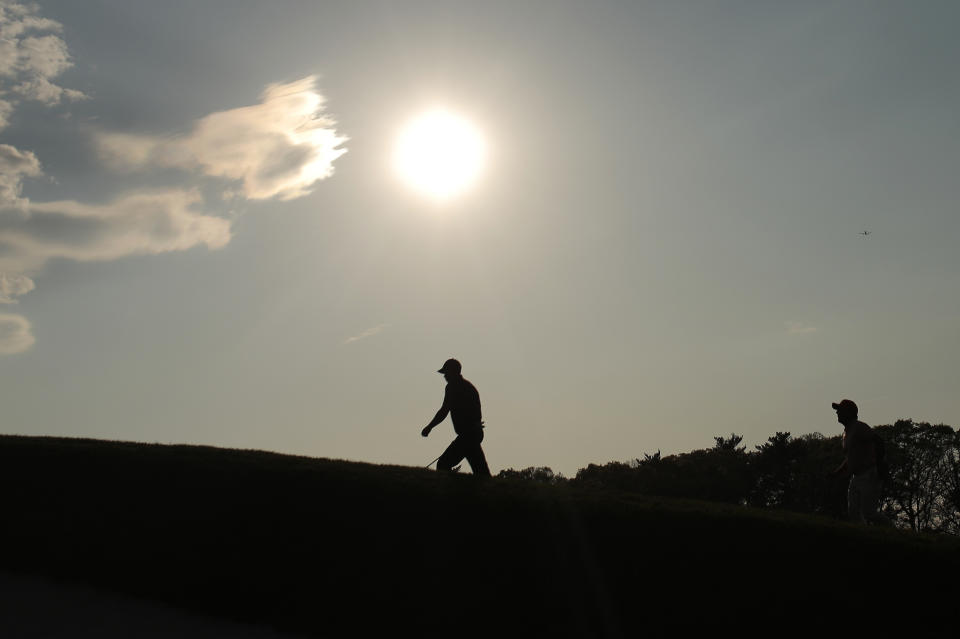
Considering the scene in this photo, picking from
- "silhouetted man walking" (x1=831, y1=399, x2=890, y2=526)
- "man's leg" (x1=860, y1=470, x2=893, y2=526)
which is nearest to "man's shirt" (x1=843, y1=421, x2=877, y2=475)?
"silhouetted man walking" (x1=831, y1=399, x2=890, y2=526)

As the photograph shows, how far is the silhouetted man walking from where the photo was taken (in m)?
11.9

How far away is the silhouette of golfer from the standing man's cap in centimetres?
7

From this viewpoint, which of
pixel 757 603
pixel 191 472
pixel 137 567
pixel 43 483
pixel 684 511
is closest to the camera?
pixel 757 603

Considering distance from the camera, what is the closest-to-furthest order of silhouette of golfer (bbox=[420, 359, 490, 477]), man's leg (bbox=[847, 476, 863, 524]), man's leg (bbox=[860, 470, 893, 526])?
man's leg (bbox=[860, 470, 893, 526])
man's leg (bbox=[847, 476, 863, 524])
silhouette of golfer (bbox=[420, 359, 490, 477])

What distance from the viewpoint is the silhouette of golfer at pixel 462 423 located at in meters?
12.2

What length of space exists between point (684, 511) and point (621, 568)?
995 millimetres

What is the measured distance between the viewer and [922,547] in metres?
8.18

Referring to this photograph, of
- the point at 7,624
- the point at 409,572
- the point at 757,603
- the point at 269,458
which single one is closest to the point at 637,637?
the point at 757,603

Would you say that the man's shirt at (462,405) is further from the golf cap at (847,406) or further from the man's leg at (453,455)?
the golf cap at (847,406)

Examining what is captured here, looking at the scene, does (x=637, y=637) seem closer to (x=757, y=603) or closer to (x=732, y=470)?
(x=757, y=603)

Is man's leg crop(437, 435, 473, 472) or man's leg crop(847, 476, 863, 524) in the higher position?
man's leg crop(437, 435, 473, 472)

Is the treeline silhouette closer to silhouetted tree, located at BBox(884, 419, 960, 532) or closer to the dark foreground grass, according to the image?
silhouetted tree, located at BBox(884, 419, 960, 532)

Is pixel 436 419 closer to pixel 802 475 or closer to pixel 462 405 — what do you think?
pixel 462 405

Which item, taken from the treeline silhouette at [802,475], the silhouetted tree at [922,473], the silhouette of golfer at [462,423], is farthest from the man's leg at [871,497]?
the silhouetted tree at [922,473]
